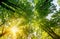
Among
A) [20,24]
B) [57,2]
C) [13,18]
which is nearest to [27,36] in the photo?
[20,24]

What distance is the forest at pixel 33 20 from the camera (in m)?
13.8

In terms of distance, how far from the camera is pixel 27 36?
17906 millimetres

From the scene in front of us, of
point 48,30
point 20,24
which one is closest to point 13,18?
point 20,24

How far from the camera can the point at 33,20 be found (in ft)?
52.0

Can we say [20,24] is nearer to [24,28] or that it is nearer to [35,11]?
[24,28]

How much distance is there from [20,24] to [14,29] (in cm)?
238

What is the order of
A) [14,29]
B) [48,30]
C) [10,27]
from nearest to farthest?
[48,30]
[10,27]
[14,29]

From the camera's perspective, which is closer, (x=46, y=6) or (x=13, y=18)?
(x=46, y=6)

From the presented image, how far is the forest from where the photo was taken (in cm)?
1375

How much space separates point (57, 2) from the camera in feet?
51.0

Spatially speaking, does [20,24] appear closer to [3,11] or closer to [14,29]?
[14,29]

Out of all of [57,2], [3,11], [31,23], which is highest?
[57,2]

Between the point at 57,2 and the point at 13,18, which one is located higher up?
the point at 57,2

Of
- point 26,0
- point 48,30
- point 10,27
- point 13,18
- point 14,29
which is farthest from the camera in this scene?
point 14,29
